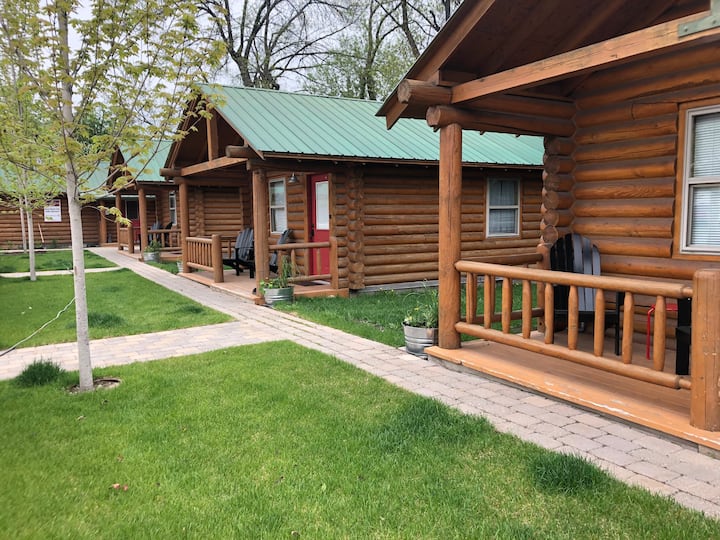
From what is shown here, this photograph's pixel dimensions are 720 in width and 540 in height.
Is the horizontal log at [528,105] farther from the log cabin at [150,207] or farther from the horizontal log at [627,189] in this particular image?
the log cabin at [150,207]

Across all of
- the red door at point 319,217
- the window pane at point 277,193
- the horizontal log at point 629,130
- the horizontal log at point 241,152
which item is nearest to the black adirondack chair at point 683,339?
the horizontal log at point 629,130

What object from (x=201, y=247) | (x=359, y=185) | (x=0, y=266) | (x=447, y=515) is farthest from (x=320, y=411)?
(x=0, y=266)

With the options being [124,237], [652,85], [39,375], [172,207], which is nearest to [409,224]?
[652,85]

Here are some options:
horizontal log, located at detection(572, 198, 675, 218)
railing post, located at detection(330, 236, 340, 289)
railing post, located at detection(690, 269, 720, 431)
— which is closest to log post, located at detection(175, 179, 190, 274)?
railing post, located at detection(330, 236, 340, 289)

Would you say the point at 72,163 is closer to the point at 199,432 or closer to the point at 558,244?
the point at 199,432

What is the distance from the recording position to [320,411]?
444 centimetres

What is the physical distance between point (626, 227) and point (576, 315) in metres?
1.68

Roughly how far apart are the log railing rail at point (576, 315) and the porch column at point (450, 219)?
4.4 inches

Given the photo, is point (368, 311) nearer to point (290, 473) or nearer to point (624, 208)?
point (624, 208)

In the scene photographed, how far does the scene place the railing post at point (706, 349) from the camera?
345cm

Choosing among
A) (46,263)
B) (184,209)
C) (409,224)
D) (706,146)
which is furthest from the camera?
(46,263)

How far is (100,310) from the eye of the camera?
9438 mm

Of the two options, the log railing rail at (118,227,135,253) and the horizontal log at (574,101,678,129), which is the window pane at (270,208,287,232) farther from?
the log railing rail at (118,227,135,253)

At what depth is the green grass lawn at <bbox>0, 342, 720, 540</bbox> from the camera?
2852mm
